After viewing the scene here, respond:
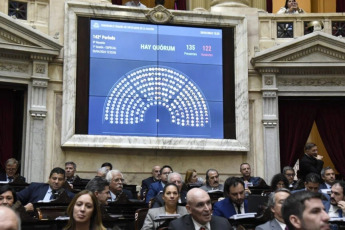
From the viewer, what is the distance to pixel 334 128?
11.7m

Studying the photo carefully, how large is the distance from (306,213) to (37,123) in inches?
308

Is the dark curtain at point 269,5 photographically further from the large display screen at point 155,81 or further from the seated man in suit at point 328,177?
the seated man in suit at point 328,177

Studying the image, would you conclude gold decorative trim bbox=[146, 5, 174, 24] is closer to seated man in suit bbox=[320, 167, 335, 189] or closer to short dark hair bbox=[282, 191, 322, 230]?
→ seated man in suit bbox=[320, 167, 335, 189]

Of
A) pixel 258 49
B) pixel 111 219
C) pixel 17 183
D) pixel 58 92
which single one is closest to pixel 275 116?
pixel 258 49

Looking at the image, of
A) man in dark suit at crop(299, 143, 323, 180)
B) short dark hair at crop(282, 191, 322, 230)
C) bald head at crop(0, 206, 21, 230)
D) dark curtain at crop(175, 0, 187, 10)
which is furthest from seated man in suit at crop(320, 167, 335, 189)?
bald head at crop(0, 206, 21, 230)

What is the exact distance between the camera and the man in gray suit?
477 centimetres

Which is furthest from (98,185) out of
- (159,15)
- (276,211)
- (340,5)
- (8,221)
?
(340,5)

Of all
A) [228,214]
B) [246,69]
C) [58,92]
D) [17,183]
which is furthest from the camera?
[246,69]

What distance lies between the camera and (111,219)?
17.6ft

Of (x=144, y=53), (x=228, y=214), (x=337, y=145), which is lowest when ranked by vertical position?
(x=228, y=214)

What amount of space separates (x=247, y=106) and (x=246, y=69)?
0.70m

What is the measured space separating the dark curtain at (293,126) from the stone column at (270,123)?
43cm

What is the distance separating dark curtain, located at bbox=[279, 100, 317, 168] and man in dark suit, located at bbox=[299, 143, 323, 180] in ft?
5.03

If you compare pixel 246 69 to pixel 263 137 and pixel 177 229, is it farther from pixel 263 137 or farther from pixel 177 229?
pixel 177 229
